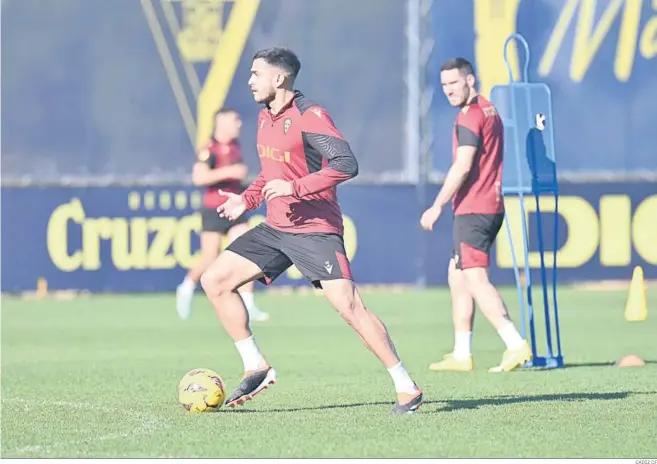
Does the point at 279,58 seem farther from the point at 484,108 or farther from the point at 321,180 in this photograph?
the point at 484,108

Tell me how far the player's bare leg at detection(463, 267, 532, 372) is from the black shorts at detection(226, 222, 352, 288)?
2499 mm

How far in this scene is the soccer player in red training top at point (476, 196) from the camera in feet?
36.9

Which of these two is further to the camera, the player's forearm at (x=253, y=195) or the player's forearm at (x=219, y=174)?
the player's forearm at (x=219, y=174)

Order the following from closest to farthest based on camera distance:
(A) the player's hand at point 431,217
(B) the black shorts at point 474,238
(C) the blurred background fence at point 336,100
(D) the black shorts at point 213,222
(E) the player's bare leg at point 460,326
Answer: (A) the player's hand at point 431,217 → (B) the black shorts at point 474,238 → (E) the player's bare leg at point 460,326 → (D) the black shorts at point 213,222 → (C) the blurred background fence at point 336,100

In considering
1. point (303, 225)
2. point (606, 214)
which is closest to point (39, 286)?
point (606, 214)

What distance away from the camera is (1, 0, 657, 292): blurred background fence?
21.2 m

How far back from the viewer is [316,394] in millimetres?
10180

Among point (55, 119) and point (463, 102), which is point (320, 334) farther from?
point (55, 119)

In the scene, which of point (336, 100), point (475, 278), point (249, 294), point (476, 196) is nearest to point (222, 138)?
point (249, 294)

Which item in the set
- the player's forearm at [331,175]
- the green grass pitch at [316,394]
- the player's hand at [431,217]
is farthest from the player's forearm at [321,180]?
the player's hand at [431,217]

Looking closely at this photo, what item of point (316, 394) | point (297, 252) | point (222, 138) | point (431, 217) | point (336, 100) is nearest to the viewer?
point (297, 252)

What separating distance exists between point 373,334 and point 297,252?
72 cm

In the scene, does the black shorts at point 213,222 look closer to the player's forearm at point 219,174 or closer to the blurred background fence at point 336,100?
the player's forearm at point 219,174

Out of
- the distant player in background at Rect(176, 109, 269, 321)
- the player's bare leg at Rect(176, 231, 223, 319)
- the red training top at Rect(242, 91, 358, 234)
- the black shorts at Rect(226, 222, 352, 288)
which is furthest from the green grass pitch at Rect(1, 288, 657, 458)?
the red training top at Rect(242, 91, 358, 234)
